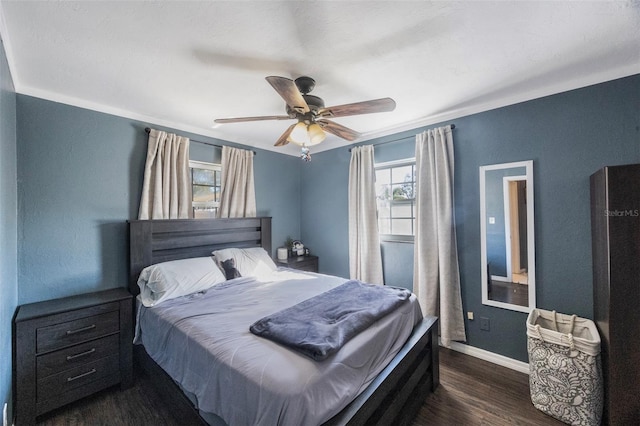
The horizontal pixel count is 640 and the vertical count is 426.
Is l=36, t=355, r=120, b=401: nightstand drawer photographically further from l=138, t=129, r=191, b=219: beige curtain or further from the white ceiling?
the white ceiling

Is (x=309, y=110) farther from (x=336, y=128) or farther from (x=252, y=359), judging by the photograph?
(x=252, y=359)

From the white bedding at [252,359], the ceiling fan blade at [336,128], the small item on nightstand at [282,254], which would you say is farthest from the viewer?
the small item on nightstand at [282,254]

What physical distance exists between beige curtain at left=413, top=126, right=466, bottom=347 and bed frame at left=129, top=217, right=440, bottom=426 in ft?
1.98

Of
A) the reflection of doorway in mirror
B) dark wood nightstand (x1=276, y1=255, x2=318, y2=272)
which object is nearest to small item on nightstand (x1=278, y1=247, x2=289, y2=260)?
dark wood nightstand (x1=276, y1=255, x2=318, y2=272)

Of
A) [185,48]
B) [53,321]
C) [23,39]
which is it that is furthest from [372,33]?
[53,321]

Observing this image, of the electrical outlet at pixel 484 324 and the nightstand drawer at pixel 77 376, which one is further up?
the electrical outlet at pixel 484 324

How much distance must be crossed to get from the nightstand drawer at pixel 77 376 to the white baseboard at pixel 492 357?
10.8 ft

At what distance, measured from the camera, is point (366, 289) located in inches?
92.2

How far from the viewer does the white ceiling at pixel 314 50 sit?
54.2 inches

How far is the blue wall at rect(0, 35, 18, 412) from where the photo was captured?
1.50 meters

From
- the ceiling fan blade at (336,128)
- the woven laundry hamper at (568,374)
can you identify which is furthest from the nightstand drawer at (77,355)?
the woven laundry hamper at (568,374)

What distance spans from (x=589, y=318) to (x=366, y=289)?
181cm

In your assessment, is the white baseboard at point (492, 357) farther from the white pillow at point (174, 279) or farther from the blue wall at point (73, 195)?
the blue wall at point (73, 195)

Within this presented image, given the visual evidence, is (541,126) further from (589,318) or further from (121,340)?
(121,340)
